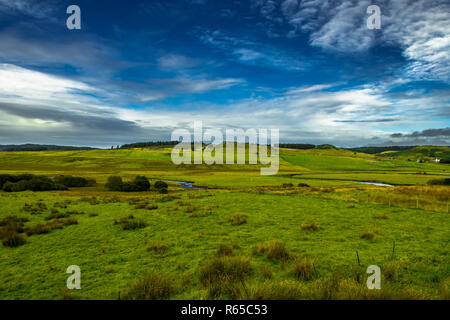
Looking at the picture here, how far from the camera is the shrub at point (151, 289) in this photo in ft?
18.6

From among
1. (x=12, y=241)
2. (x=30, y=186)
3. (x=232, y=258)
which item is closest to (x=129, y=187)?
(x=30, y=186)

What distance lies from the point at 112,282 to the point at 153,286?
177 cm

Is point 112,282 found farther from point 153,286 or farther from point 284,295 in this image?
point 284,295

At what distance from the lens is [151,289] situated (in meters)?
5.79

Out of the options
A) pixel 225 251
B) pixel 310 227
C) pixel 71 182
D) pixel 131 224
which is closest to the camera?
pixel 225 251

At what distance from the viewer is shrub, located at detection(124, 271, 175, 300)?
5.68 metres

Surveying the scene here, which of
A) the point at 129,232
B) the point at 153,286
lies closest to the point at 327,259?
the point at 153,286

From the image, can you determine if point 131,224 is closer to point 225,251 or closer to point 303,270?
point 225,251

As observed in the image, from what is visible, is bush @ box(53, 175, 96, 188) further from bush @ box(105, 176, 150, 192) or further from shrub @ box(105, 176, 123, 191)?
shrub @ box(105, 176, 123, 191)

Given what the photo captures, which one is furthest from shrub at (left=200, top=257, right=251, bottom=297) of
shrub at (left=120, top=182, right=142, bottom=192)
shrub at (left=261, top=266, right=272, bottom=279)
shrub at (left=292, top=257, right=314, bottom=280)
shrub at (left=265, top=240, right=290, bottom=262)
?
shrub at (left=120, top=182, right=142, bottom=192)

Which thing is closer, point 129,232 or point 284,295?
point 284,295

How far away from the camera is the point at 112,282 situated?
6758mm
